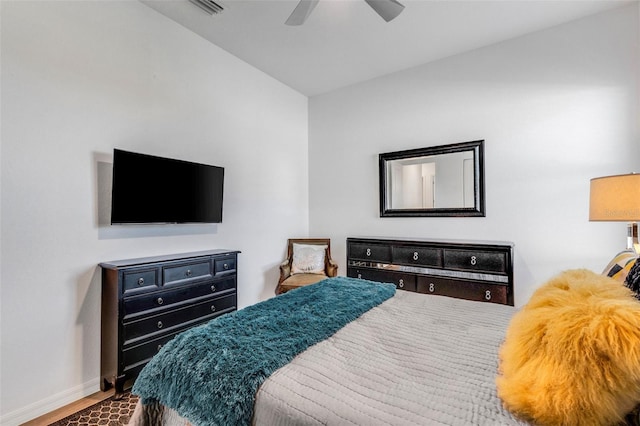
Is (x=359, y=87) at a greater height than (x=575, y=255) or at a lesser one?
greater

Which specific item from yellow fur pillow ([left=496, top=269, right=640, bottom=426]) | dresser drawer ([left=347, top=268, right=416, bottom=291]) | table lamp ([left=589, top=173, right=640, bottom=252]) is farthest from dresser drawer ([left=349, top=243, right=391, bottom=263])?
yellow fur pillow ([left=496, top=269, right=640, bottom=426])

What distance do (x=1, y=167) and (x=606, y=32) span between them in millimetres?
4840

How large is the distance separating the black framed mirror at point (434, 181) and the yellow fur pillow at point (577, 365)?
259 centimetres

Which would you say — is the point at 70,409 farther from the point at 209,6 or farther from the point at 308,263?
the point at 209,6

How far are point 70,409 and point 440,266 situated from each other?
319 centimetres

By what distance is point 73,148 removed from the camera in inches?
87.5

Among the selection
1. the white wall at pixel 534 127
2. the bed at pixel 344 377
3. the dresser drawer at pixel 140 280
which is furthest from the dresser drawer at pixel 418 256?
the dresser drawer at pixel 140 280

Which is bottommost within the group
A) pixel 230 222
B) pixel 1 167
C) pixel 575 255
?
pixel 575 255

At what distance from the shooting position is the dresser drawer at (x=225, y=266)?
287cm

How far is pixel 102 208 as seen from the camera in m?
2.37

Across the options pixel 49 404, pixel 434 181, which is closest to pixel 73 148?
pixel 49 404

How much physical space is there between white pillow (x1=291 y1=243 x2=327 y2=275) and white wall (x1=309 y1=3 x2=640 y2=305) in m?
0.77

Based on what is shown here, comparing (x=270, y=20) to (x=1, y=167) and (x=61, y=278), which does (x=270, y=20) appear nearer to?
(x=1, y=167)

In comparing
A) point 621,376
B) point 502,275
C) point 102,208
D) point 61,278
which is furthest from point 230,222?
point 621,376
